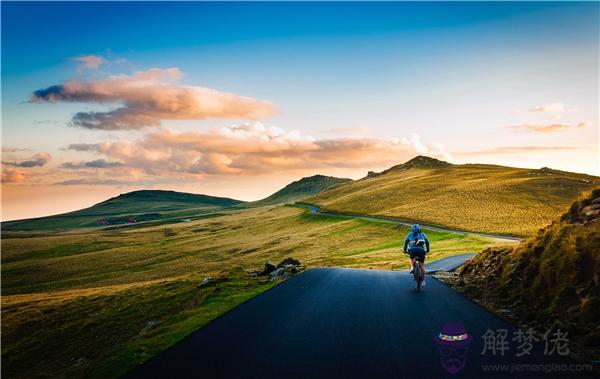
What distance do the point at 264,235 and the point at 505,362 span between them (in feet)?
344

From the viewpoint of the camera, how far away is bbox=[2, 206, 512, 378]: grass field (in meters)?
21.8

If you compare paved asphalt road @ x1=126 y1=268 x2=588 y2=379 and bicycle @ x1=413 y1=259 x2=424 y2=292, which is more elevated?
bicycle @ x1=413 y1=259 x2=424 y2=292

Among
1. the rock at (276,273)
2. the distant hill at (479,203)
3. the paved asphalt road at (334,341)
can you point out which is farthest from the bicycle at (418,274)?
the distant hill at (479,203)

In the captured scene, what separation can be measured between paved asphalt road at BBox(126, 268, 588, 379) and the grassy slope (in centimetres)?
157

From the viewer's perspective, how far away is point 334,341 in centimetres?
1159

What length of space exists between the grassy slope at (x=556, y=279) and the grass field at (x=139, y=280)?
1164cm

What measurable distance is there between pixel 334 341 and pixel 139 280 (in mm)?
62889

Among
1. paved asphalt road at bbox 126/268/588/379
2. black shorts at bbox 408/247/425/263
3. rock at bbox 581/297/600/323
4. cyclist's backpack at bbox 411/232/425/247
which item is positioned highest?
cyclist's backpack at bbox 411/232/425/247

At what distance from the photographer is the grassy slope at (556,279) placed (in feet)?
42.3

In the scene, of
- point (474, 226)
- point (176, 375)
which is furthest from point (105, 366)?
point (474, 226)
